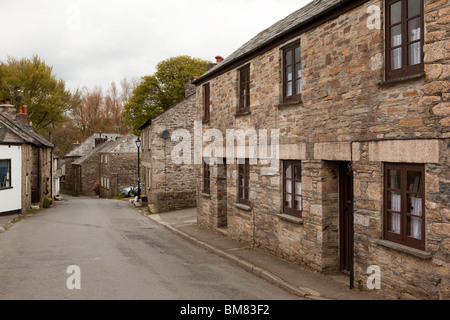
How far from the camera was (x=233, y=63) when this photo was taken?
1266 cm

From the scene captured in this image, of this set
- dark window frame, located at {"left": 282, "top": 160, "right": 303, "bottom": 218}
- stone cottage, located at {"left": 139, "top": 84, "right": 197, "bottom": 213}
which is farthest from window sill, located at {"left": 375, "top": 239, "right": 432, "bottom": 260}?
stone cottage, located at {"left": 139, "top": 84, "right": 197, "bottom": 213}

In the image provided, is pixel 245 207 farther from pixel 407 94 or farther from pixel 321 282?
pixel 407 94

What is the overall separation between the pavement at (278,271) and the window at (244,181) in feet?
4.75

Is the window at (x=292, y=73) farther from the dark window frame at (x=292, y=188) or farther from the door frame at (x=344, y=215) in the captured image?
the door frame at (x=344, y=215)

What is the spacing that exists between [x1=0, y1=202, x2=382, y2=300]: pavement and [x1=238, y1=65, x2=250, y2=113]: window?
4413mm

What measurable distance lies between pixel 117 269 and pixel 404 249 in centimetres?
641

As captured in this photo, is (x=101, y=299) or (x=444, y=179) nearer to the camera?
(x=444, y=179)

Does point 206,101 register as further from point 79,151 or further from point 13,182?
point 79,151

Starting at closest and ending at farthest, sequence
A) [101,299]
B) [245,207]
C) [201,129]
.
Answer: [101,299]
[245,207]
[201,129]

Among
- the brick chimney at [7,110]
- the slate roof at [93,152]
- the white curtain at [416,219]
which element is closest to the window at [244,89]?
the white curtain at [416,219]

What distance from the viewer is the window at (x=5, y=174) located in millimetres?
20125

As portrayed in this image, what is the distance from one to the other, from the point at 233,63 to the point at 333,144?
19.0 ft

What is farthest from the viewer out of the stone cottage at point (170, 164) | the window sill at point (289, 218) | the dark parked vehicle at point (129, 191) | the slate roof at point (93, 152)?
the slate roof at point (93, 152)
